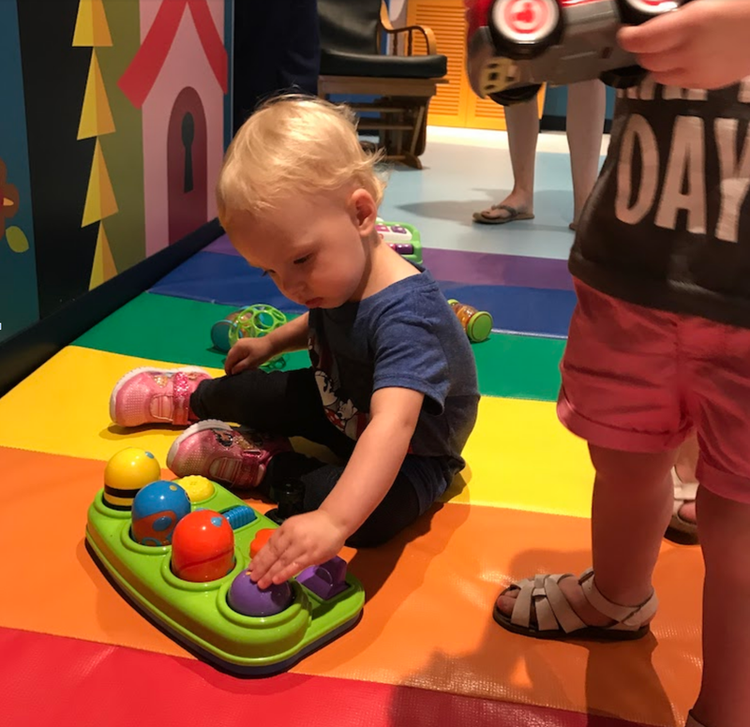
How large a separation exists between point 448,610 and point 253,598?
198 mm

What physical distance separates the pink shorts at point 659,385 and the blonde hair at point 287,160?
27cm

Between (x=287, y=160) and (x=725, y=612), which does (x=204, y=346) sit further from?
(x=725, y=612)

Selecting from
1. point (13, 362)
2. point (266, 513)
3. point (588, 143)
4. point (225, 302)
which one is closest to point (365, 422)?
point (266, 513)

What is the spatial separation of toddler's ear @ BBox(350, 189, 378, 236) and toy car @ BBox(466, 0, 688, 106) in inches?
11.0

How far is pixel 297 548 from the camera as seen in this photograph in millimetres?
643

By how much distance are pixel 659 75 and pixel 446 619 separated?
50 cm

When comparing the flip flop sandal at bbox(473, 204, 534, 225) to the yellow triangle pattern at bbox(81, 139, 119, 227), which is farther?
the flip flop sandal at bbox(473, 204, 534, 225)

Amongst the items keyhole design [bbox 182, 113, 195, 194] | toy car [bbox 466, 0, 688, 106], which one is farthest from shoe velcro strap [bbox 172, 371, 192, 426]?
keyhole design [bbox 182, 113, 195, 194]

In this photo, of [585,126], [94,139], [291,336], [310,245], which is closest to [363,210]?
[310,245]

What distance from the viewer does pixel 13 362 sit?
45.4 inches

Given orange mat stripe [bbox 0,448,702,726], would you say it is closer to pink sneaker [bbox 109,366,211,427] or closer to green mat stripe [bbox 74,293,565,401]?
pink sneaker [bbox 109,366,211,427]

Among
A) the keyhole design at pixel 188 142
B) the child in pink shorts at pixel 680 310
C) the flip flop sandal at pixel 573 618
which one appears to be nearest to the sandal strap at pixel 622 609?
the flip flop sandal at pixel 573 618

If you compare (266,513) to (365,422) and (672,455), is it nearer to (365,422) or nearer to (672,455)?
(365,422)

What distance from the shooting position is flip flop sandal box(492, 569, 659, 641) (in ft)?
2.32
